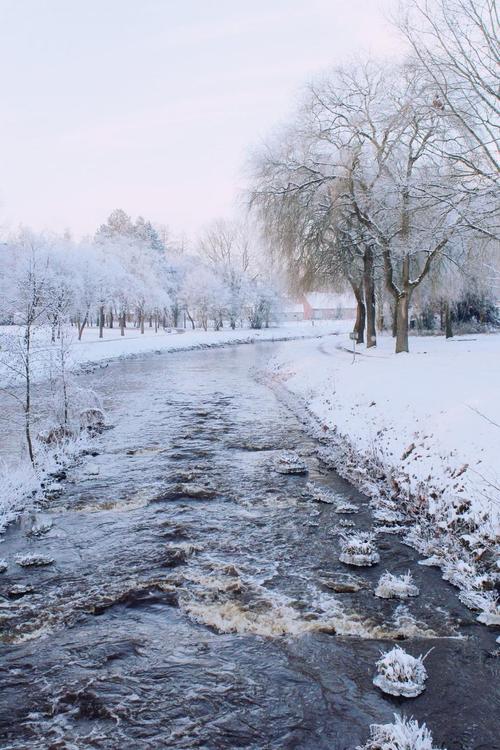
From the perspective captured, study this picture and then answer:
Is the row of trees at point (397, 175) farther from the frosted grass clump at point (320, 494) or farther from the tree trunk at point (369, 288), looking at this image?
the frosted grass clump at point (320, 494)

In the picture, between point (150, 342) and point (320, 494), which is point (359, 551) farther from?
point (150, 342)

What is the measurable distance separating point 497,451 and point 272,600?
4152mm

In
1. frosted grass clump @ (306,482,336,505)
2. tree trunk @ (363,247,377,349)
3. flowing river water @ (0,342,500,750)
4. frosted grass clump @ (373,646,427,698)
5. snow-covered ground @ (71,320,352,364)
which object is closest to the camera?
flowing river water @ (0,342,500,750)

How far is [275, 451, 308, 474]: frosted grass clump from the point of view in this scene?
11841 millimetres

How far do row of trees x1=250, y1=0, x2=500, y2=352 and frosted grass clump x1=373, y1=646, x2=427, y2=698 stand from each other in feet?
35.2

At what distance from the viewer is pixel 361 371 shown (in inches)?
797

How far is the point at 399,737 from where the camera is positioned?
425cm

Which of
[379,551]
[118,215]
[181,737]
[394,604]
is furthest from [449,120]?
[118,215]

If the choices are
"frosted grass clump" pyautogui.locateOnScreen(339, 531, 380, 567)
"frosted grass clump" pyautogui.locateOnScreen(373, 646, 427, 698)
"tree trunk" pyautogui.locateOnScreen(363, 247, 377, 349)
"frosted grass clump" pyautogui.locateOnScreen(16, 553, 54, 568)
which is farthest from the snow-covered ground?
"frosted grass clump" pyautogui.locateOnScreen(373, 646, 427, 698)

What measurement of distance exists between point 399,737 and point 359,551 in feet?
11.5

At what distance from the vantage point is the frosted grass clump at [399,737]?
4.18 meters

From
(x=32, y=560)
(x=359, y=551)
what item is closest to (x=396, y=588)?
(x=359, y=551)

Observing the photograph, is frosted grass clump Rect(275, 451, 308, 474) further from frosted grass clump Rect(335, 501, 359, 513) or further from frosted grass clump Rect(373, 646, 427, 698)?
frosted grass clump Rect(373, 646, 427, 698)

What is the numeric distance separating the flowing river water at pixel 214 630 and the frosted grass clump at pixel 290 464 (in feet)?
2.49
